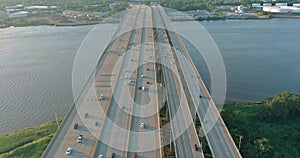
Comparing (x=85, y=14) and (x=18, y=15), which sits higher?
(x=18, y=15)

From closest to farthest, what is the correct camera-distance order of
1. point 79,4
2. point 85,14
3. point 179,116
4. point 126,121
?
point 126,121
point 179,116
point 85,14
point 79,4

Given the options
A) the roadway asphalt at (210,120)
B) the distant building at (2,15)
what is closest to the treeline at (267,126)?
the roadway asphalt at (210,120)

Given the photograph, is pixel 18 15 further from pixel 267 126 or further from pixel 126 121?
pixel 267 126

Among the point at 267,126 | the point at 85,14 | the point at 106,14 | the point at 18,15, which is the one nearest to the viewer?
the point at 267,126

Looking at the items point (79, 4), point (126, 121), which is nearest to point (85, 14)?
point (79, 4)

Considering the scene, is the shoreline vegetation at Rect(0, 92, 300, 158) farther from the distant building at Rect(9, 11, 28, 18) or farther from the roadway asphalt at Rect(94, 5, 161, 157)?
the distant building at Rect(9, 11, 28, 18)

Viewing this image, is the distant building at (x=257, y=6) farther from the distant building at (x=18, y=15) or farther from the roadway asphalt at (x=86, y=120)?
the roadway asphalt at (x=86, y=120)

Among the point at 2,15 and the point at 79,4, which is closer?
the point at 2,15

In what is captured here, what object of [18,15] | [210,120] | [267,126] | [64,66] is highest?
[18,15]
